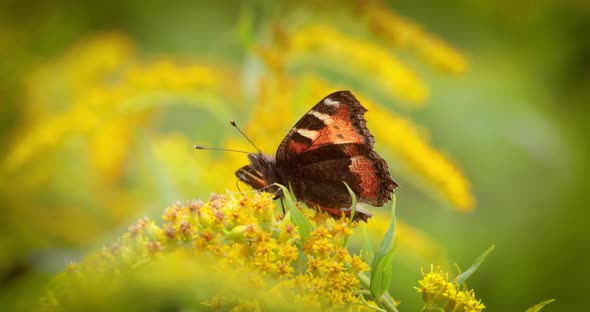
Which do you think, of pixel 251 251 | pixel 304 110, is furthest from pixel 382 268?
pixel 304 110

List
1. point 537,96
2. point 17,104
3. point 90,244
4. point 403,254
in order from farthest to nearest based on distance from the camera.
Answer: point 537,96
point 17,104
point 90,244
point 403,254

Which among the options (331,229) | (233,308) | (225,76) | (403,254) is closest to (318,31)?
(225,76)

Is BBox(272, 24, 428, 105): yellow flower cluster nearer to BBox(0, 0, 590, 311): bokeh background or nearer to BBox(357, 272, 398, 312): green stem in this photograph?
BBox(0, 0, 590, 311): bokeh background

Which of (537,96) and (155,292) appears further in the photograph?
(537,96)

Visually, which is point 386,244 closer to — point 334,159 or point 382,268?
point 382,268

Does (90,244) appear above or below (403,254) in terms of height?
above

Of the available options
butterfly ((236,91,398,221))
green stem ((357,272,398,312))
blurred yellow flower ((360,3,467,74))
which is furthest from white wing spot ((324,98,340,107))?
blurred yellow flower ((360,3,467,74))

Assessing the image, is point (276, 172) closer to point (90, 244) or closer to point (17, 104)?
point (90, 244)
